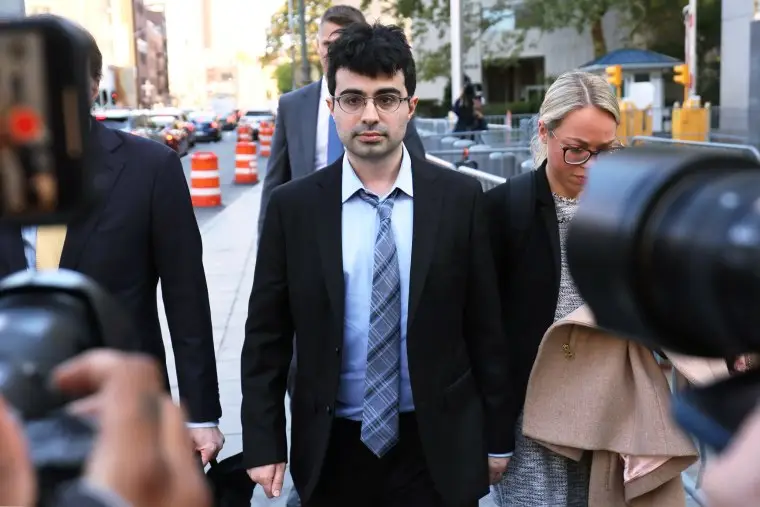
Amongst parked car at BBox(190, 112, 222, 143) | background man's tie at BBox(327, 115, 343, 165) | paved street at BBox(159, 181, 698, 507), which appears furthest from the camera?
parked car at BBox(190, 112, 222, 143)

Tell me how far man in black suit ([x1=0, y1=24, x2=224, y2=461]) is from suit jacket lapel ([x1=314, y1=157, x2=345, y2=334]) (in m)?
0.43

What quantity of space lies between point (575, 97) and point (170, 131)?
31.8 meters

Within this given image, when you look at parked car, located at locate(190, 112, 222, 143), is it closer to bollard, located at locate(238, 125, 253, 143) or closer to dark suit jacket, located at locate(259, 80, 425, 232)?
bollard, located at locate(238, 125, 253, 143)

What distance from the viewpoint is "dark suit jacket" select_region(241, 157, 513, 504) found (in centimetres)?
292

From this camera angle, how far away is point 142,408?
0.87 meters

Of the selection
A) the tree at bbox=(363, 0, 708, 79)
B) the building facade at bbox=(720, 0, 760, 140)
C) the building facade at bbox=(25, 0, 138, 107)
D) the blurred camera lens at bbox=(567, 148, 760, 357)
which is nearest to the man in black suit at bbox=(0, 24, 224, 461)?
the blurred camera lens at bbox=(567, 148, 760, 357)

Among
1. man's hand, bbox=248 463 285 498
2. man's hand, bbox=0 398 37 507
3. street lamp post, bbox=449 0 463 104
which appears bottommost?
man's hand, bbox=248 463 285 498

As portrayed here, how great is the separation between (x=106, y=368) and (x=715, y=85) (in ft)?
148

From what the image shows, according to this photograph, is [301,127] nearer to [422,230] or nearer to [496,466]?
[422,230]

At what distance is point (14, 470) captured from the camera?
0.78 meters

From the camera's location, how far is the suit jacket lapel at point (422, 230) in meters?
2.90

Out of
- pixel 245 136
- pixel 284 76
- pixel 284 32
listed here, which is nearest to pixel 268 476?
pixel 245 136

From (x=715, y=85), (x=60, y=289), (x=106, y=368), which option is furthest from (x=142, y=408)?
(x=715, y=85)

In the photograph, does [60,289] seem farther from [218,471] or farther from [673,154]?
[218,471]
